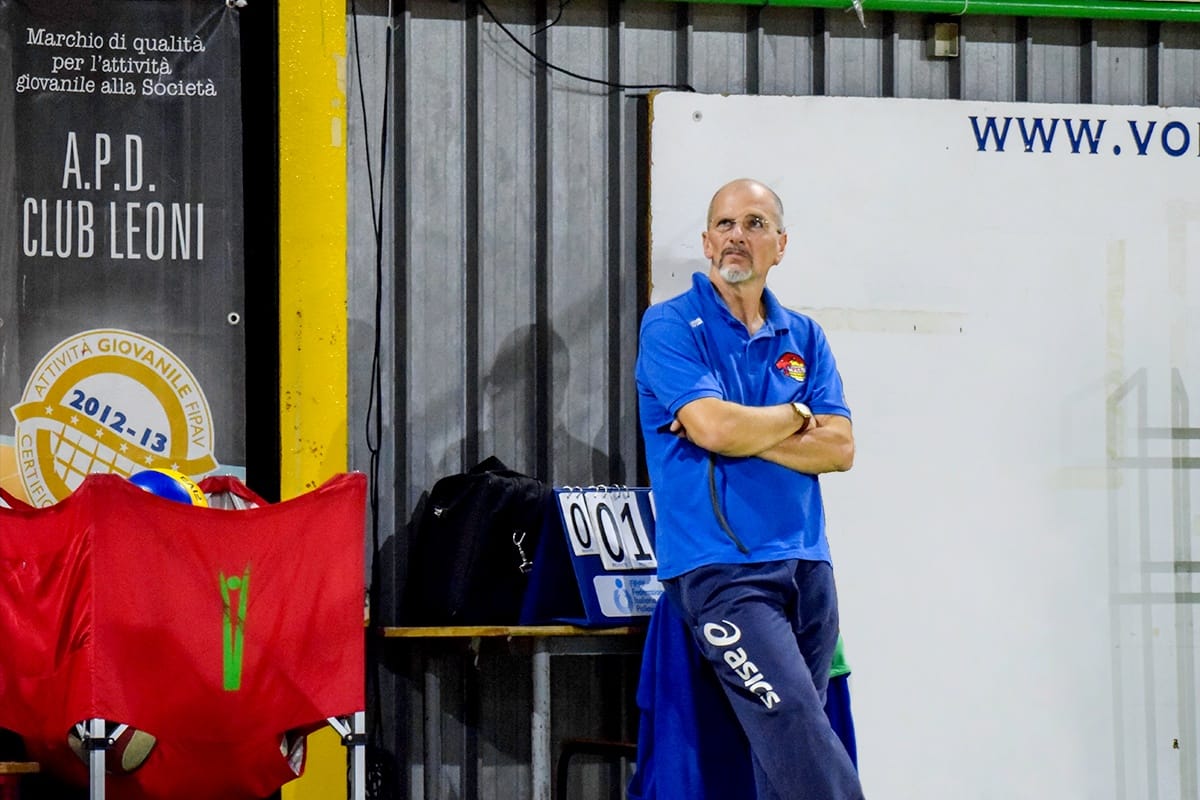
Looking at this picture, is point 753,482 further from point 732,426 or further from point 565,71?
point 565,71

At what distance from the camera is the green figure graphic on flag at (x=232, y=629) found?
395 cm

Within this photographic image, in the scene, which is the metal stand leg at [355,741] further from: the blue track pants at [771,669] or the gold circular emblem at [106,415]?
the gold circular emblem at [106,415]

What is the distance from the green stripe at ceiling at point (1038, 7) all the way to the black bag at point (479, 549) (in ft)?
5.75

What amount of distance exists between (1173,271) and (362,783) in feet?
10.5

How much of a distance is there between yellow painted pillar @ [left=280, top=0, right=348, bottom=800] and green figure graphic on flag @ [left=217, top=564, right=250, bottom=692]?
1.19m

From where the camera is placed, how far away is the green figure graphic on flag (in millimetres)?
3953

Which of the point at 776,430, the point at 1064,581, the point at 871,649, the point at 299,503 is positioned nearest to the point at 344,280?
the point at 299,503

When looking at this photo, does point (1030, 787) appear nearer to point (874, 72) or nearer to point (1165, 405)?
point (1165, 405)

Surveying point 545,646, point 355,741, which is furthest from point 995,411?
point 355,741

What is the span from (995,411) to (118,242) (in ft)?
9.16

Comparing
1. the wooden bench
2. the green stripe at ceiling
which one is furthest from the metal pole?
the green stripe at ceiling

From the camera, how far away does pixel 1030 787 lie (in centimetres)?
545

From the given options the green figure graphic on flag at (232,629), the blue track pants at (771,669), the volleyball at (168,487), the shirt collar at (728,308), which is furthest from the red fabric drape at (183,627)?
the shirt collar at (728,308)

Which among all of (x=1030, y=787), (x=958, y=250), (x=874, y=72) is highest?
(x=874, y=72)
